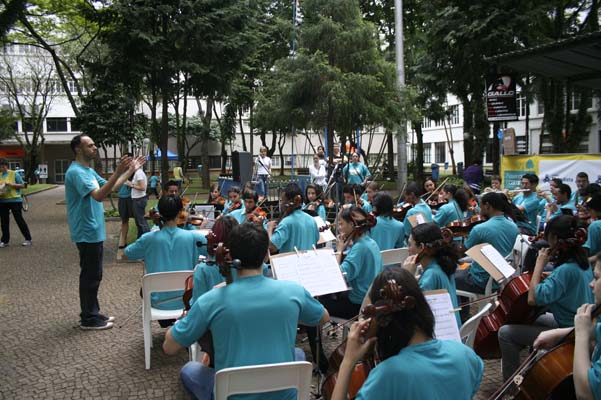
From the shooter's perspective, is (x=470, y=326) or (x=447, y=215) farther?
(x=447, y=215)

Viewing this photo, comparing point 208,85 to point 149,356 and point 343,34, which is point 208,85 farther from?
point 149,356

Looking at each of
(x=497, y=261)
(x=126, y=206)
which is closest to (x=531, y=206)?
(x=497, y=261)

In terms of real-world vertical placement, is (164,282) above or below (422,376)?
below

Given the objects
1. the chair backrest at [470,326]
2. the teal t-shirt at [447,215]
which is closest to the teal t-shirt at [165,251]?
the chair backrest at [470,326]

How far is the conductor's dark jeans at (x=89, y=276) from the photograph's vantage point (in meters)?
5.57

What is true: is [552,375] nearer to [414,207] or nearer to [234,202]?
[414,207]

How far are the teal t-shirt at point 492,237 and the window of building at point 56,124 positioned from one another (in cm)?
4919

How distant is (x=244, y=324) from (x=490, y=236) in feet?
11.1

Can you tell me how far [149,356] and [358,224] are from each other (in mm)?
2213

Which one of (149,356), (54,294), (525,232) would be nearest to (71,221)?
(149,356)

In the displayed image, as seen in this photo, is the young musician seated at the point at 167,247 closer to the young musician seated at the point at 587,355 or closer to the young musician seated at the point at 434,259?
the young musician seated at the point at 434,259

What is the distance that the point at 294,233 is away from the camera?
5.40 metres

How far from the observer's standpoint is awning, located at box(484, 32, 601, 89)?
9.16m

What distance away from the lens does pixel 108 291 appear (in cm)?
742
